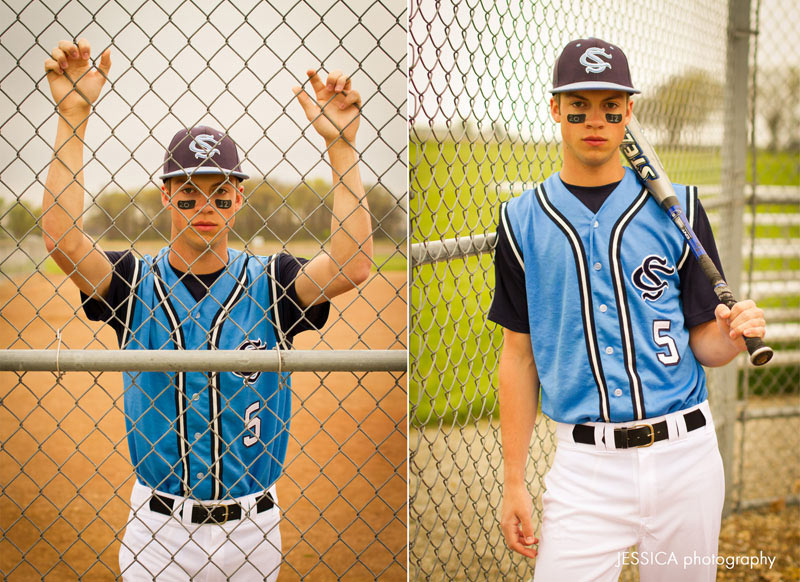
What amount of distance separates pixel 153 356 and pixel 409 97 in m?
0.97

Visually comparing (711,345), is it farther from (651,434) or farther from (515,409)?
(515,409)

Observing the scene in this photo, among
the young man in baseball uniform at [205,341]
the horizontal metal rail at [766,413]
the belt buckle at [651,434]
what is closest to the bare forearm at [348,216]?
the young man in baseball uniform at [205,341]

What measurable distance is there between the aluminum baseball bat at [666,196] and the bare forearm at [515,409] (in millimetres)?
470

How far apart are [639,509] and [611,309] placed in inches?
18.6

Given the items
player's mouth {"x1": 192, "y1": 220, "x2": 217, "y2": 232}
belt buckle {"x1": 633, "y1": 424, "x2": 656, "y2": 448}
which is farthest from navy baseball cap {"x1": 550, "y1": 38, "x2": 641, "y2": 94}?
player's mouth {"x1": 192, "y1": 220, "x2": 217, "y2": 232}

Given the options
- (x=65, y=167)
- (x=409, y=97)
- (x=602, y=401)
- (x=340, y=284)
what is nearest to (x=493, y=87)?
(x=409, y=97)

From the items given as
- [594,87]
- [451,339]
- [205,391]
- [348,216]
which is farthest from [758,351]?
[451,339]

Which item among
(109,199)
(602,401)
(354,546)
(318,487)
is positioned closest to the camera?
(602,401)

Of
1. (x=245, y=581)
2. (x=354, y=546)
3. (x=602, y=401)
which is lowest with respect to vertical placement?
(x=354, y=546)

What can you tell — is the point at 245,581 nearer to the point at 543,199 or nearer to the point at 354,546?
the point at 543,199

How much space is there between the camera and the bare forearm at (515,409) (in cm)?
167

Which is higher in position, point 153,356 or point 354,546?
point 153,356

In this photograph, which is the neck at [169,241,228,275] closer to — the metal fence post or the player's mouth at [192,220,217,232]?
the player's mouth at [192,220,217,232]

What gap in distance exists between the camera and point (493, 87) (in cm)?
218
